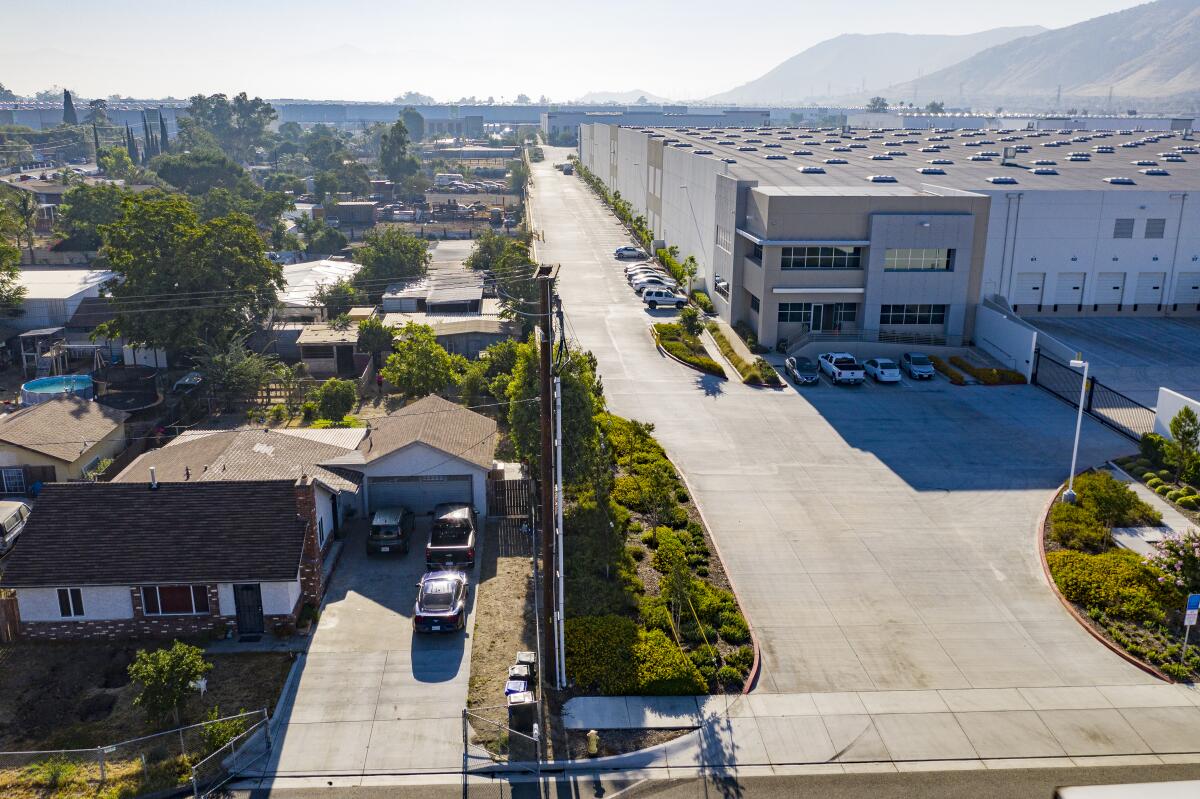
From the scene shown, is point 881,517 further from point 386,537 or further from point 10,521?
point 10,521

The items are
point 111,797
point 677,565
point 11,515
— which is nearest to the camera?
point 111,797

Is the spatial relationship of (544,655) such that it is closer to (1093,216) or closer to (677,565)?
(677,565)

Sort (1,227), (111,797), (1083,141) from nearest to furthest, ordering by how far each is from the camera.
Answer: (111,797), (1,227), (1083,141)

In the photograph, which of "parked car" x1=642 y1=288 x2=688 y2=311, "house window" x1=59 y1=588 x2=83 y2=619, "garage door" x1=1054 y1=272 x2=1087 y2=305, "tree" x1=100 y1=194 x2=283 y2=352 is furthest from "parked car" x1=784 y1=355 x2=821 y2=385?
"house window" x1=59 y1=588 x2=83 y2=619

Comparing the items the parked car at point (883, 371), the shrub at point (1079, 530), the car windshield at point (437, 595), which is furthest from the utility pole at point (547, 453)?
the parked car at point (883, 371)

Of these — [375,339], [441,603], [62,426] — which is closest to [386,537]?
[441,603]

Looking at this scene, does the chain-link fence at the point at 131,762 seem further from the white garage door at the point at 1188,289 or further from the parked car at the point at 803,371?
the white garage door at the point at 1188,289

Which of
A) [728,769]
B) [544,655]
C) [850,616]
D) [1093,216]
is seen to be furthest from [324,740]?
[1093,216]
